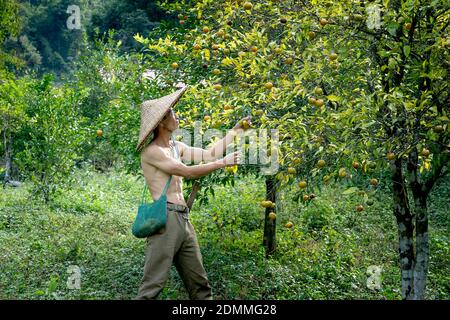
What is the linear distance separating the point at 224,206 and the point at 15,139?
583 centimetres

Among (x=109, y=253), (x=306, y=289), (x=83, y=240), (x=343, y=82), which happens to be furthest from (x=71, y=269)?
(x=343, y=82)

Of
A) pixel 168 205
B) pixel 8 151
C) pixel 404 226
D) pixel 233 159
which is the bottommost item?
pixel 404 226

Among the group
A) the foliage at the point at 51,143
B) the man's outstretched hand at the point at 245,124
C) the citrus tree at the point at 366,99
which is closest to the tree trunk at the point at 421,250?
the citrus tree at the point at 366,99

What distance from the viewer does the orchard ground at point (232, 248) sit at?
218 inches

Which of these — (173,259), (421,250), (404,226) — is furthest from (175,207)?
(421,250)

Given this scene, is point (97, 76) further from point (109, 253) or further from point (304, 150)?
point (304, 150)

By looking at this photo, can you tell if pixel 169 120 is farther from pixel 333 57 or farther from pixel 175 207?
pixel 333 57

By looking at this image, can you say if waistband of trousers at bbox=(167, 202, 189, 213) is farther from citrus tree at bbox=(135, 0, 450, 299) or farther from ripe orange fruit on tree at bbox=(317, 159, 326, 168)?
ripe orange fruit on tree at bbox=(317, 159, 326, 168)

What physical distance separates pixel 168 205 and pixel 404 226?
1690mm

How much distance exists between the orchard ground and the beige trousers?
4.40 ft

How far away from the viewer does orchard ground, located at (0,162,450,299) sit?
218 inches

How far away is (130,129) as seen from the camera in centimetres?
607

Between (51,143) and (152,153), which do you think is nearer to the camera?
(152,153)

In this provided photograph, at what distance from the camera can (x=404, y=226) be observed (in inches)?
161
